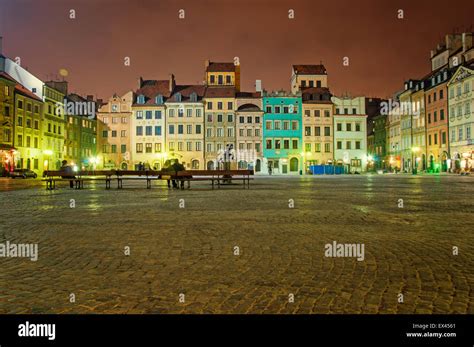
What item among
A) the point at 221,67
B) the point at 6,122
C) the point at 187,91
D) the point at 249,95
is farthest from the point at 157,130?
the point at 6,122

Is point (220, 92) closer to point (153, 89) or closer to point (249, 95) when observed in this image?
point (249, 95)

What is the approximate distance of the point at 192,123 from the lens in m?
75.5

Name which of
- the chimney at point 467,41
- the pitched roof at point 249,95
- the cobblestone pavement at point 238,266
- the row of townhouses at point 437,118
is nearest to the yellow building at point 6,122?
the pitched roof at point 249,95

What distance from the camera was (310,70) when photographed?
83.6 m

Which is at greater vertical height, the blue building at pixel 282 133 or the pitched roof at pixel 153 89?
the pitched roof at pixel 153 89

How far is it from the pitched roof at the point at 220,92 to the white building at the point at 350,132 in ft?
60.5

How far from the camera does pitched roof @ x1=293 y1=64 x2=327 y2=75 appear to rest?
83.1m

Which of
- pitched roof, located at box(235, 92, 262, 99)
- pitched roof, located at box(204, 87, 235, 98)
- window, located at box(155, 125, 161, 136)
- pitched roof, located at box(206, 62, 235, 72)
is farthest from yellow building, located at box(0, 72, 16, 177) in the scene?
pitched roof, located at box(235, 92, 262, 99)

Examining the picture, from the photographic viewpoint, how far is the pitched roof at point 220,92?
75.5 m

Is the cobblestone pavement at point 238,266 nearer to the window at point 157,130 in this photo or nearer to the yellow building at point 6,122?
the yellow building at point 6,122
